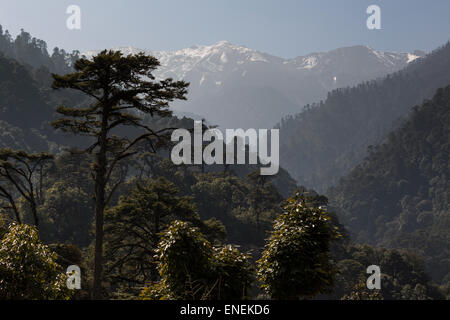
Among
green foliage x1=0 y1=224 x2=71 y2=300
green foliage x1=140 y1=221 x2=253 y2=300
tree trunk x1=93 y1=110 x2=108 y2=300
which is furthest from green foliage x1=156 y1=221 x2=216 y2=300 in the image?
tree trunk x1=93 y1=110 x2=108 y2=300

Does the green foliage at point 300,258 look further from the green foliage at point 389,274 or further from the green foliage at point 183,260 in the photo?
the green foliage at point 389,274

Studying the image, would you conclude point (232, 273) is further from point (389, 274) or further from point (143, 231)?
point (389, 274)

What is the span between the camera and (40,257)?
1378cm

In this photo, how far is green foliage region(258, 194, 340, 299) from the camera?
13.4 m

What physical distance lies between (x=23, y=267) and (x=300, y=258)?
345 inches

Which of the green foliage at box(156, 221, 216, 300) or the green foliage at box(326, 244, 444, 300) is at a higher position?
the green foliage at box(156, 221, 216, 300)

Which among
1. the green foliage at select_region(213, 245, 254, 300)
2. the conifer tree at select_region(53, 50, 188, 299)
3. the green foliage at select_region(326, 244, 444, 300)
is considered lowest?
the green foliage at select_region(326, 244, 444, 300)

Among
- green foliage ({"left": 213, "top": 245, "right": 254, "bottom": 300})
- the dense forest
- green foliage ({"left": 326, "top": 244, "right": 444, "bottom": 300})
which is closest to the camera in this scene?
green foliage ({"left": 213, "top": 245, "right": 254, "bottom": 300})

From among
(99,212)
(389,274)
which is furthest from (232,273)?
(389,274)

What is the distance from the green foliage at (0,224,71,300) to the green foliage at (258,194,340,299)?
7.11 m

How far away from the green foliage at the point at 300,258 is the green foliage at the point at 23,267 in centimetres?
711

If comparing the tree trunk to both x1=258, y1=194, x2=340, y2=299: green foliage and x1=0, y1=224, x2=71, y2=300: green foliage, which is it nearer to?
x1=0, y1=224, x2=71, y2=300: green foliage

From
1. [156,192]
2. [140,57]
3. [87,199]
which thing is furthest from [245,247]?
[140,57]
